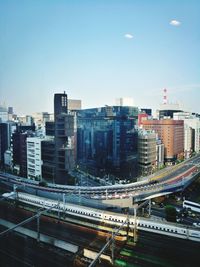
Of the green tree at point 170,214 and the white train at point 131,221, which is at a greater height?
the white train at point 131,221

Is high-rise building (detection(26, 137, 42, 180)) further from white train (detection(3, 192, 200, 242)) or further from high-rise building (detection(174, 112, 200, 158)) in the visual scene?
high-rise building (detection(174, 112, 200, 158))

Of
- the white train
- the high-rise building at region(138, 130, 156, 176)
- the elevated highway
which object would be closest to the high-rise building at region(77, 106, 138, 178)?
the high-rise building at region(138, 130, 156, 176)

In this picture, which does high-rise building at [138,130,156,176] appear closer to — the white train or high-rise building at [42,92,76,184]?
high-rise building at [42,92,76,184]

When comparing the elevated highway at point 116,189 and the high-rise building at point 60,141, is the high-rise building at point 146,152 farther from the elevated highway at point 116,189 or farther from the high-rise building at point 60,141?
the high-rise building at point 60,141

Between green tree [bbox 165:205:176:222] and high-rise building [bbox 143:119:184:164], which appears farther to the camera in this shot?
high-rise building [bbox 143:119:184:164]

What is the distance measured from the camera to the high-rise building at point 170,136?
1344 cm

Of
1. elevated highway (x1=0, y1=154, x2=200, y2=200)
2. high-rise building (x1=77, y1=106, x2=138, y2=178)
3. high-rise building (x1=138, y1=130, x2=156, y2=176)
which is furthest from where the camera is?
high-rise building (x1=138, y1=130, x2=156, y2=176)

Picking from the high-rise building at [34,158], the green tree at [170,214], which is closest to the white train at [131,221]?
the green tree at [170,214]

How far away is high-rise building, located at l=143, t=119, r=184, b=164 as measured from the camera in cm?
1344

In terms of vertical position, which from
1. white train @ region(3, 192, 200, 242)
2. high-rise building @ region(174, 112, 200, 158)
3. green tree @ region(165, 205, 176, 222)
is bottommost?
green tree @ region(165, 205, 176, 222)

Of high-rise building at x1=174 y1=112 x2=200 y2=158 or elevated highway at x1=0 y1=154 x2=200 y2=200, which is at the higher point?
high-rise building at x1=174 y1=112 x2=200 y2=158

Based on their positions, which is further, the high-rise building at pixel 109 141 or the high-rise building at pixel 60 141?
Result: the high-rise building at pixel 109 141

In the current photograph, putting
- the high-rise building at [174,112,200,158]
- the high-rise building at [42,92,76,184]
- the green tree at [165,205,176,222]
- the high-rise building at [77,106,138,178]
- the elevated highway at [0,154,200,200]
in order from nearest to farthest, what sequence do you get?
the green tree at [165,205,176,222], the elevated highway at [0,154,200,200], the high-rise building at [42,92,76,184], the high-rise building at [77,106,138,178], the high-rise building at [174,112,200,158]

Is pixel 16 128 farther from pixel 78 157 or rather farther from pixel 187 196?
pixel 187 196
